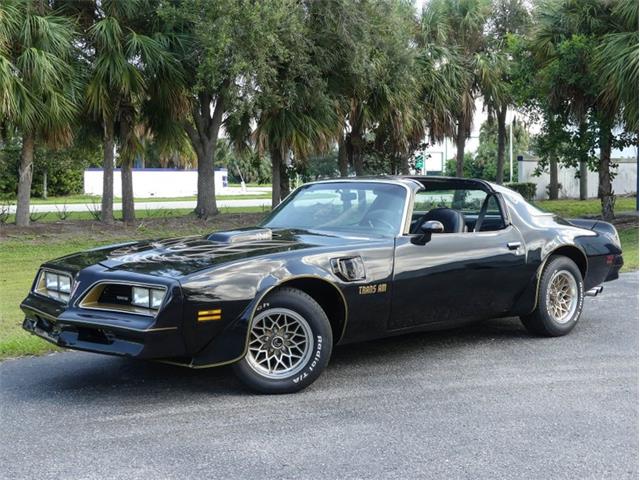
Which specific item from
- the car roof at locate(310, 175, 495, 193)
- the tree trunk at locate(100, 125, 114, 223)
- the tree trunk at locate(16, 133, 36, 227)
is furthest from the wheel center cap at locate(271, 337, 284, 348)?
the tree trunk at locate(100, 125, 114, 223)

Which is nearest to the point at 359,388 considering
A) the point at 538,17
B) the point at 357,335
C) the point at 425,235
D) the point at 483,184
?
the point at 357,335

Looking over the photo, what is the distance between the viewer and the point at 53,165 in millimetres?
40625

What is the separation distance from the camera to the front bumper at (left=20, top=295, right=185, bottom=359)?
4488 millimetres

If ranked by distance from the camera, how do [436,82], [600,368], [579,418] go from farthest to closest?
[436,82]
[600,368]
[579,418]

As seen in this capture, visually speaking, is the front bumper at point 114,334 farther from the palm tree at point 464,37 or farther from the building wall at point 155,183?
the building wall at point 155,183

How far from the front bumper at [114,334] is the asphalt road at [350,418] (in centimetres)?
38

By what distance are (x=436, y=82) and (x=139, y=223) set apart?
10682mm

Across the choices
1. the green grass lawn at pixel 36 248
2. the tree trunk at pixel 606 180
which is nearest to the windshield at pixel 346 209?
the green grass lawn at pixel 36 248

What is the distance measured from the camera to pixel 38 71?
14117mm

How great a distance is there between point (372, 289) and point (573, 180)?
3149cm

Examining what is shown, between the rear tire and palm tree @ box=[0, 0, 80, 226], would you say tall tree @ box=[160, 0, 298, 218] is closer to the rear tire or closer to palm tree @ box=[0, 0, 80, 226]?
palm tree @ box=[0, 0, 80, 226]

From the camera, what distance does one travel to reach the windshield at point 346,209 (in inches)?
230

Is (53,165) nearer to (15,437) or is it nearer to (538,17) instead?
(538,17)

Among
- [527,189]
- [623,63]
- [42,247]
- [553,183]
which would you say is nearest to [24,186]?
[42,247]
